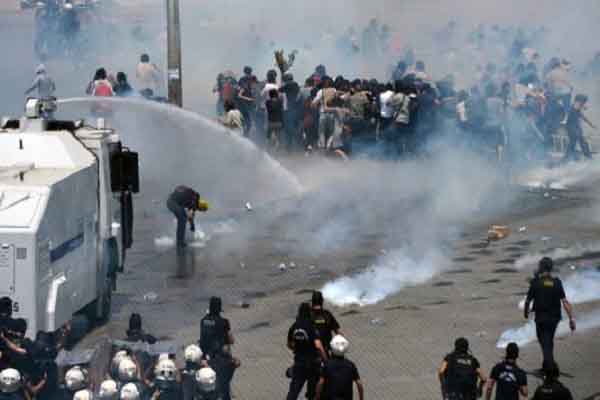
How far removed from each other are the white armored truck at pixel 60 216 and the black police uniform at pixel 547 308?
449cm

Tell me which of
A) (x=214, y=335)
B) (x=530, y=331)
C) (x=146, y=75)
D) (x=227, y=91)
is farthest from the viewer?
(x=146, y=75)

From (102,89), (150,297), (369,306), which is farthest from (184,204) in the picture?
(102,89)

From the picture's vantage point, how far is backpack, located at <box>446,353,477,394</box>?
12.0 meters

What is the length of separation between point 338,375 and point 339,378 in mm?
25

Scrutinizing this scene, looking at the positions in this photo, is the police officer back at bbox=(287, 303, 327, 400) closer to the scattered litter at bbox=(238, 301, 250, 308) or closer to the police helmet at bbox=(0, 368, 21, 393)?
the police helmet at bbox=(0, 368, 21, 393)

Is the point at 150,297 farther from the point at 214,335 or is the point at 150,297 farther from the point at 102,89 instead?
the point at 102,89

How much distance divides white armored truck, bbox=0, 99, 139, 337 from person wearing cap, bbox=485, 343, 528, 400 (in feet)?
14.0

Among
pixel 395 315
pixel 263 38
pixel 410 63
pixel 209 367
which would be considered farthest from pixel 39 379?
pixel 263 38

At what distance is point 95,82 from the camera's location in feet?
90.5

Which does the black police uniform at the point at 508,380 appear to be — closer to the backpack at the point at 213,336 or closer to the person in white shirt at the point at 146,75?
the backpack at the point at 213,336

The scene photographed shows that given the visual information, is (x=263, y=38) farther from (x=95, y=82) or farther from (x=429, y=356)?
(x=429, y=356)

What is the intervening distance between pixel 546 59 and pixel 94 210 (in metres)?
24.6

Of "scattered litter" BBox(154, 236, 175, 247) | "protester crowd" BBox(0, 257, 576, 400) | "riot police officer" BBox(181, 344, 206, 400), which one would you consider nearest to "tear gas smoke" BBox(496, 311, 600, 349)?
"protester crowd" BBox(0, 257, 576, 400)

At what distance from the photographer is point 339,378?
38.5 feet
